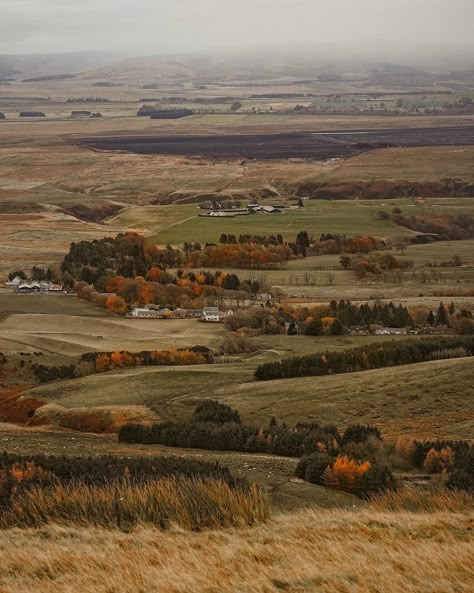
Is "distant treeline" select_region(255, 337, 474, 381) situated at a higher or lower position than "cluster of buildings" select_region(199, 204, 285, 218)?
higher

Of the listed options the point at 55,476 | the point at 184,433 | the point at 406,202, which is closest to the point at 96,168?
the point at 406,202

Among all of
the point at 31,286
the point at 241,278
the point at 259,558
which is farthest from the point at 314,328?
the point at 259,558

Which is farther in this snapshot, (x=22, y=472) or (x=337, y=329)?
(x=337, y=329)

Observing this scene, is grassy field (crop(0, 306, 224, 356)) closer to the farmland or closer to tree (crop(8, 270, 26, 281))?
the farmland

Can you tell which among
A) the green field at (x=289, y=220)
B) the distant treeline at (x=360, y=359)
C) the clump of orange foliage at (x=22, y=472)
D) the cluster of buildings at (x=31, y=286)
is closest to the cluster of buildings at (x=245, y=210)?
the green field at (x=289, y=220)

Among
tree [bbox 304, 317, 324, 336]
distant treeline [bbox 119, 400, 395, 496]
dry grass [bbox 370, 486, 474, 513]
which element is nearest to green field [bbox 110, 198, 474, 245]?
tree [bbox 304, 317, 324, 336]

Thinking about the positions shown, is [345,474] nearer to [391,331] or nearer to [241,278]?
[391,331]

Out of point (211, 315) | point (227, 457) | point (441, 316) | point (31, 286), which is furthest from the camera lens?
point (31, 286)
